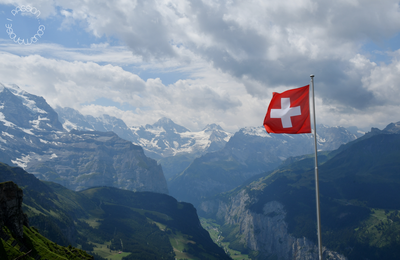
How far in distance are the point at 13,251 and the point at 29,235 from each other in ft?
79.9

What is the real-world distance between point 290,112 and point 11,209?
354 ft

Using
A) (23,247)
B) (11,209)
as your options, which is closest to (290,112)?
(23,247)

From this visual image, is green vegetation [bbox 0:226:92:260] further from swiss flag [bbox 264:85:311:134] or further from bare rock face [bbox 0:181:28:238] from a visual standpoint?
swiss flag [bbox 264:85:311:134]

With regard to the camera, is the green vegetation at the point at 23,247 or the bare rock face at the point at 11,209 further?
the bare rock face at the point at 11,209

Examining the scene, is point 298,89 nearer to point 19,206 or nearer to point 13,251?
point 13,251

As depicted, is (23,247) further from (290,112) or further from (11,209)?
(290,112)

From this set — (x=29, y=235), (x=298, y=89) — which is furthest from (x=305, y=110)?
(x=29, y=235)

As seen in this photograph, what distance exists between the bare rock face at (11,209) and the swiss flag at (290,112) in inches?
4000

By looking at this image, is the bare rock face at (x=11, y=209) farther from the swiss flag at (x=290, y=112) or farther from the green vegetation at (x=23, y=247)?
the swiss flag at (x=290, y=112)

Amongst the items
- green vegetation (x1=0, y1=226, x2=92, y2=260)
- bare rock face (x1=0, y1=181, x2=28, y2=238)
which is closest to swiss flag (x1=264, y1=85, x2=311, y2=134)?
green vegetation (x1=0, y1=226, x2=92, y2=260)

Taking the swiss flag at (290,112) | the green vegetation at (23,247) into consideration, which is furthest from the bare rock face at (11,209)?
the swiss flag at (290,112)

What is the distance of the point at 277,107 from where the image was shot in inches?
1510

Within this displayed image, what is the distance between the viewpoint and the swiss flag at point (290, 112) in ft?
121

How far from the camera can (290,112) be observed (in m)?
37.7
